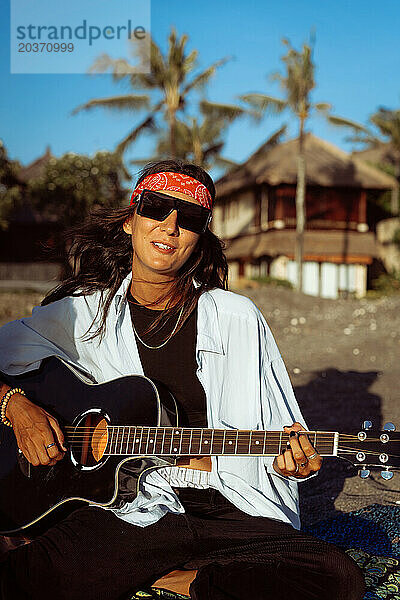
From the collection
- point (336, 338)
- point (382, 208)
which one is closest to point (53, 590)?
point (336, 338)

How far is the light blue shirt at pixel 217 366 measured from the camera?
8.36 feet

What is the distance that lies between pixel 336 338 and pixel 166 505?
11428 millimetres

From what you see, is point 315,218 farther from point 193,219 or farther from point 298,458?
point 298,458

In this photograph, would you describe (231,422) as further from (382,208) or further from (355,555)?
(382,208)

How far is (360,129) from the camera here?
27969mm

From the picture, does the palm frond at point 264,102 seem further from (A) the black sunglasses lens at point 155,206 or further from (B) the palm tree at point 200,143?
(A) the black sunglasses lens at point 155,206

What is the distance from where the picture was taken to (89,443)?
2.52 m

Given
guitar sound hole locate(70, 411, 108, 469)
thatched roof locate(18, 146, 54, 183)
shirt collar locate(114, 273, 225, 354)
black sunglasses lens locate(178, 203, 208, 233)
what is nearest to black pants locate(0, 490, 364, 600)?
guitar sound hole locate(70, 411, 108, 469)

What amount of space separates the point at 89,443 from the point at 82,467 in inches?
3.6

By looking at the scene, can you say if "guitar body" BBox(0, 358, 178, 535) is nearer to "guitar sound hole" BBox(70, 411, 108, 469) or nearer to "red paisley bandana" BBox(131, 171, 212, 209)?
"guitar sound hole" BBox(70, 411, 108, 469)

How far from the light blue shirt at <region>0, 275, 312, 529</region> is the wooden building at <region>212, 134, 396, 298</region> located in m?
27.0

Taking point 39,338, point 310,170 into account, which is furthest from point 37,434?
point 310,170

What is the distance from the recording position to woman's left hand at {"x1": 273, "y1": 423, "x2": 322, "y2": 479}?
232 cm

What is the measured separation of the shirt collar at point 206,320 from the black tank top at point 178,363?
0.14 ft
